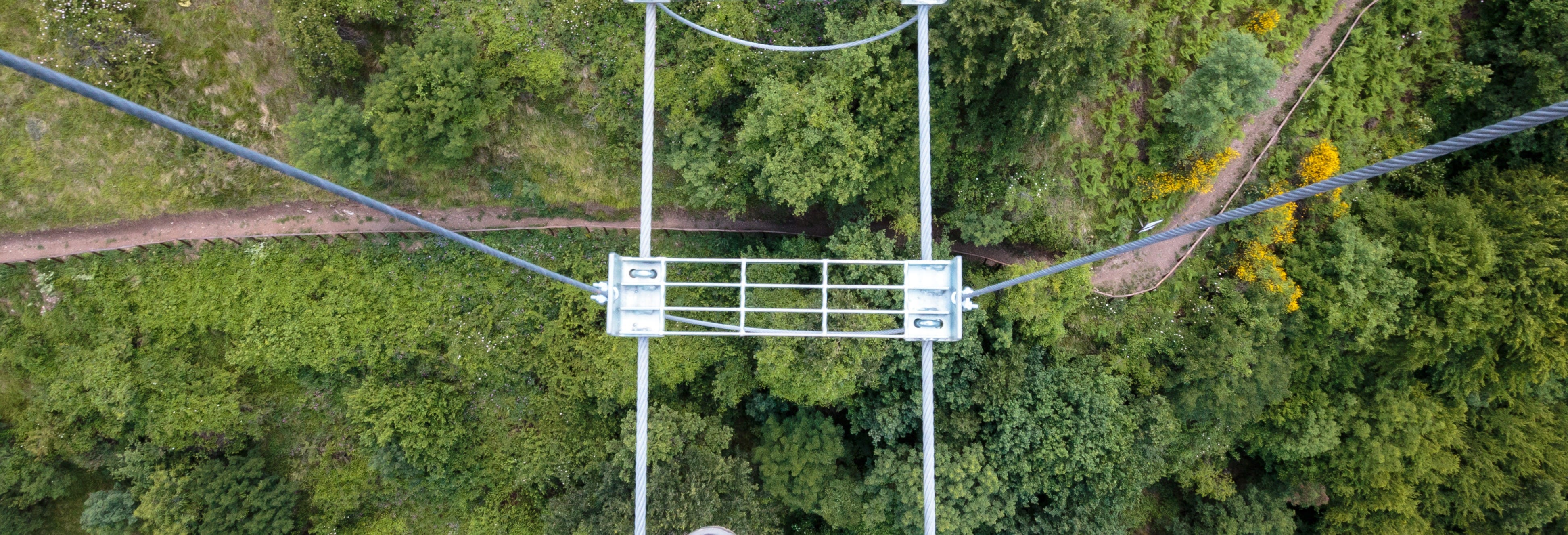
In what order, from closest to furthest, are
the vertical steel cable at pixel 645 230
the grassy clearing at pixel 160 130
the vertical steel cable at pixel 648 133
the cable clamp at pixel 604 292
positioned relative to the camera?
the cable clamp at pixel 604 292 → the vertical steel cable at pixel 645 230 → the vertical steel cable at pixel 648 133 → the grassy clearing at pixel 160 130

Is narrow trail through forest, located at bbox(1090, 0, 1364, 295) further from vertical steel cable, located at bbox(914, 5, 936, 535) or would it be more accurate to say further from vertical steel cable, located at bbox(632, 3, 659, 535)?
vertical steel cable, located at bbox(632, 3, 659, 535)

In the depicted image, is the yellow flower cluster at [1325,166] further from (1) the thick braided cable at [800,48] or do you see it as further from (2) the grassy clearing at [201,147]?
(2) the grassy clearing at [201,147]

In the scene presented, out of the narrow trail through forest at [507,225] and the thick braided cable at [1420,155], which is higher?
the narrow trail through forest at [507,225]

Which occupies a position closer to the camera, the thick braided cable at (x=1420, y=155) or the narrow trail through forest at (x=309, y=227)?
the thick braided cable at (x=1420, y=155)

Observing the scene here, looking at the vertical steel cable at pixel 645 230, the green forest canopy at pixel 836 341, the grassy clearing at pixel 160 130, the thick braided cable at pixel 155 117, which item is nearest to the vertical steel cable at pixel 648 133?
the vertical steel cable at pixel 645 230

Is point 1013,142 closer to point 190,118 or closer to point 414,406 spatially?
point 414,406

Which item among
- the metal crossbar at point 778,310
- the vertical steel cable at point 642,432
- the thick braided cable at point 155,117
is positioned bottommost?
the vertical steel cable at point 642,432

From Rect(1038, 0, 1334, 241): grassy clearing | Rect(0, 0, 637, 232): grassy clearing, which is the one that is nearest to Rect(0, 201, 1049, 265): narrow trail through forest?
Rect(0, 0, 637, 232): grassy clearing

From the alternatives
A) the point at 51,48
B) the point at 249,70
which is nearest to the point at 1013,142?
the point at 249,70
